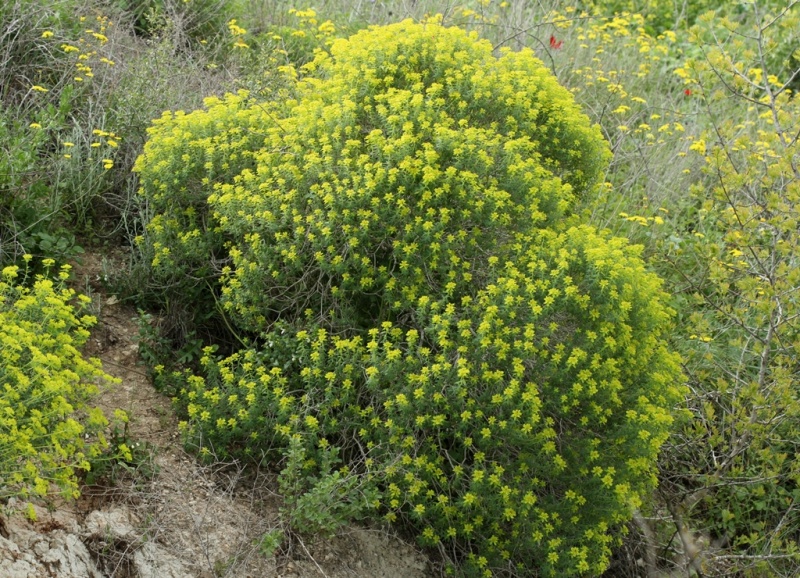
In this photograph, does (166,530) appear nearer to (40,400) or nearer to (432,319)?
(40,400)

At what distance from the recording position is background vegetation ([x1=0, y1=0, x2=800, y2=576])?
161 inches

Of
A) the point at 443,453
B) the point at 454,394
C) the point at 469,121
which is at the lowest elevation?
the point at 443,453

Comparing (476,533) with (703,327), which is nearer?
(476,533)

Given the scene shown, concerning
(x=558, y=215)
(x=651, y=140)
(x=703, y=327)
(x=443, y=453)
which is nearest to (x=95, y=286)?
(x=443, y=453)

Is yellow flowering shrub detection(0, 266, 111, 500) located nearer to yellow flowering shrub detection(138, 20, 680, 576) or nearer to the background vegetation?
the background vegetation

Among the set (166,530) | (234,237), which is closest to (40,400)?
(166,530)

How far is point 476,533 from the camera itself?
3871mm

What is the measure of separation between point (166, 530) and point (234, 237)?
1426 millimetres

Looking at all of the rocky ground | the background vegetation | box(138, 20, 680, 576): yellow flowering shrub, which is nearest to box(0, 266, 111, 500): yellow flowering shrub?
the background vegetation

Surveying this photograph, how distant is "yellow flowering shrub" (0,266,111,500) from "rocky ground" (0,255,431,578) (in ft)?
0.62

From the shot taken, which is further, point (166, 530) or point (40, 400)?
point (166, 530)

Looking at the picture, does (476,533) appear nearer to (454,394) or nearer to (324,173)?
(454,394)

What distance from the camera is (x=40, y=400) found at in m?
3.24

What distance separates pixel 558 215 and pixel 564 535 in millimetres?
1350
